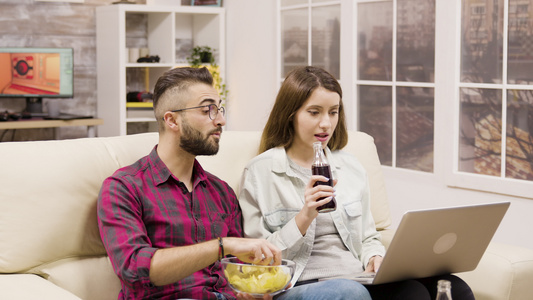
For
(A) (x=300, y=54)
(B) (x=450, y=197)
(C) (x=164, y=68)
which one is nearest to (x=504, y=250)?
(B) (x=450, y=197)

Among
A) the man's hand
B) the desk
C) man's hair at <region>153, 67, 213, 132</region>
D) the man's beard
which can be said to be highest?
man's hair at <region>153, 67, 213, 132</region>

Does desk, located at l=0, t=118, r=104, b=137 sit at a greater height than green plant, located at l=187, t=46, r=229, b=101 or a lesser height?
lesser

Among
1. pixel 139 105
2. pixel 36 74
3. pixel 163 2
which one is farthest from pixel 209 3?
pixel 36 74

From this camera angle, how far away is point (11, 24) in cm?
554

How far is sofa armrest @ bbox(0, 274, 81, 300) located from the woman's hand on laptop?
0.89m

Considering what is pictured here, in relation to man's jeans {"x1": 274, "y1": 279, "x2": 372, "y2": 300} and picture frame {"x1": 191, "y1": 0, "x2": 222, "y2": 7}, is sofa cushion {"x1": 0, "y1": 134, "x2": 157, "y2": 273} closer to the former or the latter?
man's jeans {"x1": 274, "y1": 279, "x2": 372, "y2": 300}

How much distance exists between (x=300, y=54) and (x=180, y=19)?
1525 mm

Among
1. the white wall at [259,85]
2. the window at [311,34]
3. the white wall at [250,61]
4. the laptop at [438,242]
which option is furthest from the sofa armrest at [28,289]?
the white wall at [250,61]

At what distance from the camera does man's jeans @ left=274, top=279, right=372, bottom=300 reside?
190cm

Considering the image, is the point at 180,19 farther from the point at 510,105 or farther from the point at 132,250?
the point at 132,250

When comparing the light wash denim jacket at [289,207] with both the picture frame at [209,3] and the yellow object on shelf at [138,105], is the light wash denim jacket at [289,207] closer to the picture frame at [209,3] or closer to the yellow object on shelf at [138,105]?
the yellow object on shelf at [138,105]

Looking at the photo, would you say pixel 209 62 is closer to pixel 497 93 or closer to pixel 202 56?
pixel 202 56

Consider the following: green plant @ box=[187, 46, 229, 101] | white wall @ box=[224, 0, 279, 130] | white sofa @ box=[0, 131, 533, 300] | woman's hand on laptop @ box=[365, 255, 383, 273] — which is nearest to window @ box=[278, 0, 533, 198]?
white wall @ box=[224, 0, 279, 130]

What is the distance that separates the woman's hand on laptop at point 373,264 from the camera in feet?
7.28
